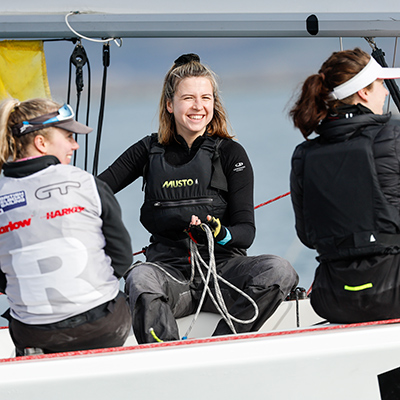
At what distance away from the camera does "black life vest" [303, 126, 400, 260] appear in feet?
4.91

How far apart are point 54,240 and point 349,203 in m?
0.64

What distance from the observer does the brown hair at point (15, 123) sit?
56.7 inches

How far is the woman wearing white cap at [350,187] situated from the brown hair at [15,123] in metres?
0.59

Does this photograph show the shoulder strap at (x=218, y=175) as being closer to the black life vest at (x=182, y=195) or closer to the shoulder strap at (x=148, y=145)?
the black life vest at (x=182, y=195)

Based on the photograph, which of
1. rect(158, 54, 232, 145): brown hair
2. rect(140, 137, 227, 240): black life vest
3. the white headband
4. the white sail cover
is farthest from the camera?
the white sail cover

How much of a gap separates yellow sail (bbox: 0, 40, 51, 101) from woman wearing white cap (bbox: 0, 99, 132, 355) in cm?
89

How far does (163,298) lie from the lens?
71.7 inches

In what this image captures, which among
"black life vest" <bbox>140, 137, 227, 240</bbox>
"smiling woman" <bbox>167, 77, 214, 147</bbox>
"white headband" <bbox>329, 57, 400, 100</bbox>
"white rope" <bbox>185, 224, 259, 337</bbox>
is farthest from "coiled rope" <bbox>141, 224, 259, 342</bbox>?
"white headband" <bbox>329, 57, 400, 100</bbox>

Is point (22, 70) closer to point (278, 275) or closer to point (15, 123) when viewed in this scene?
point (15, 123)

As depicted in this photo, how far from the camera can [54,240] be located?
1.36 m

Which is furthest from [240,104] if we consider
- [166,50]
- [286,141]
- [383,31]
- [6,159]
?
[6,159]

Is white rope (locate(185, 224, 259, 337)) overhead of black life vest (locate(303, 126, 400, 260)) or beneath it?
beneath

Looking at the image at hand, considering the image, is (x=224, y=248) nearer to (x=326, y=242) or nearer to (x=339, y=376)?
(x=326, y=242)

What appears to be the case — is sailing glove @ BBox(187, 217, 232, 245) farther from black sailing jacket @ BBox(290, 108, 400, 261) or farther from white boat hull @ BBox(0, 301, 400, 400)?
white boat hull @ BBox(0, 301, 400, 400)
